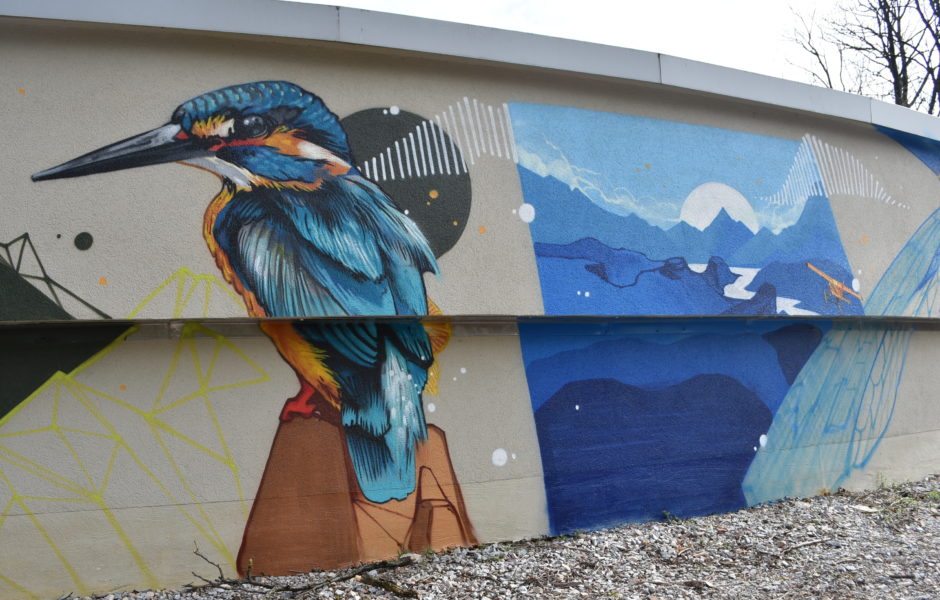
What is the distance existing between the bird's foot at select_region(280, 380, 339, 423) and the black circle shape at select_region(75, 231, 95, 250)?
1510 millimetres

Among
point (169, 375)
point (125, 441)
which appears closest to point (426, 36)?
point (169, 375)

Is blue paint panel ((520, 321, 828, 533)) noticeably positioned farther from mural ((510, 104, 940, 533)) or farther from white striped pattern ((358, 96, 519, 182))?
white striped pattern ((358, 96, 519, 182))

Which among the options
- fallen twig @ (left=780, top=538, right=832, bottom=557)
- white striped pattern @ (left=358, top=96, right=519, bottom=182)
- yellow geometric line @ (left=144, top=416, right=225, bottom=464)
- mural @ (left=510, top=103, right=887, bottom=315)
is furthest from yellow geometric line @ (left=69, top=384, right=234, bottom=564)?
fallen twig @ (left=780, top=538, right=832, bottom=557)

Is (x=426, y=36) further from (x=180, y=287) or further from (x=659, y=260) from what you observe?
(x=659, y=260)

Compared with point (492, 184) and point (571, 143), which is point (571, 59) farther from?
point (492, 184)

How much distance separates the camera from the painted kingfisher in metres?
5.07

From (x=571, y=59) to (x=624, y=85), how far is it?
617mm

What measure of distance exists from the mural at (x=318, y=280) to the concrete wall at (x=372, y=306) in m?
0.02

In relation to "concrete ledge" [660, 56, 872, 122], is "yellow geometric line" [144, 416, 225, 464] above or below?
below

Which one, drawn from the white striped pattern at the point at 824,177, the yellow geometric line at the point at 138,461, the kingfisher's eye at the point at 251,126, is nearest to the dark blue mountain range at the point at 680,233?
the white striped pattern at the point at 824,177

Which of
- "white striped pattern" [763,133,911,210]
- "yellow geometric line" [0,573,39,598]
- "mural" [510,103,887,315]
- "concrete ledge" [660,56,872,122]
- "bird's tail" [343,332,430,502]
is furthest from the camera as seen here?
"white striped pattern" [763,133,911,210]

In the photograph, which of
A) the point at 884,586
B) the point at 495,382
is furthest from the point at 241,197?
the point at 884,586

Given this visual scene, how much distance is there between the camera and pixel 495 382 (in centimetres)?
582

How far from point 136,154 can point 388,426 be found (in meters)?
2.33
